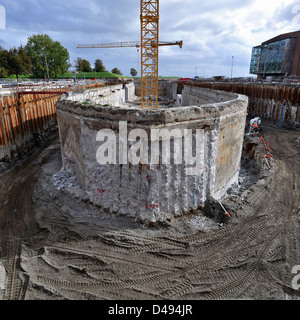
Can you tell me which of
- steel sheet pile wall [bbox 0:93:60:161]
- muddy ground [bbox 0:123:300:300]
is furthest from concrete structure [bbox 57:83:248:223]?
steel sheet pile wall [bbox 0:93:60:161]

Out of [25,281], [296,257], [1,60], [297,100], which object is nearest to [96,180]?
[25,281]

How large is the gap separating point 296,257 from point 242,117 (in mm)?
5290

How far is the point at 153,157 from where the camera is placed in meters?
6.26

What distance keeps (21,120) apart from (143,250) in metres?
10.8

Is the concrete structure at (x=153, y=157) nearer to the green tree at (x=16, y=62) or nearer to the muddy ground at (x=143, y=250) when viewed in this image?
the muddy ground at (x=143, y=250)

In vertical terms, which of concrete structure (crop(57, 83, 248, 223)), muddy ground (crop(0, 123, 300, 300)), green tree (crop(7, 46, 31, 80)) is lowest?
muddy ground (crop(0, 123, 300, 300))

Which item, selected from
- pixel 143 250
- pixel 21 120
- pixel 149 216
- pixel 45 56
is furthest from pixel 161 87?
pixel 143 250

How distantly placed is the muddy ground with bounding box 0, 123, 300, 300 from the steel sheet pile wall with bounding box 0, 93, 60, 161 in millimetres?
3841

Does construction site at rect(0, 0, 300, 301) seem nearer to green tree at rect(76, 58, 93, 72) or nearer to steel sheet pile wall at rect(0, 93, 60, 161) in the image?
steel sheet pile wall at rect(0, 93, 60, 161)

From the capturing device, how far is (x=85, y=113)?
281 inches

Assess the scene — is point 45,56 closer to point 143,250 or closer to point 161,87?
point 161,87

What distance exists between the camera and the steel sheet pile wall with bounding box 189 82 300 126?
56.6 ft

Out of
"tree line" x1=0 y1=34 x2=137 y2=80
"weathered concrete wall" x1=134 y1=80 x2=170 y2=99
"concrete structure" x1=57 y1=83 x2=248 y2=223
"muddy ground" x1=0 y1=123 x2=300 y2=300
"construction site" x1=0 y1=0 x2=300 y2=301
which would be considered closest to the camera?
"muddy ground" x1=0 y1=123 x2=300 y2=300

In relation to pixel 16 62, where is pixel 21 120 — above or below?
below
